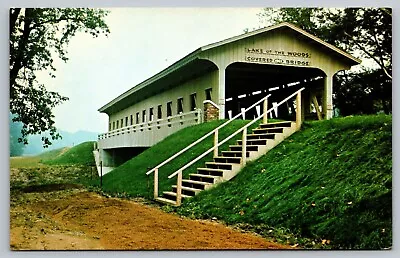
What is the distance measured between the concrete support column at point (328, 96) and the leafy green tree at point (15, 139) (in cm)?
294

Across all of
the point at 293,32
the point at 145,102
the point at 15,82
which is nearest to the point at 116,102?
the point at 145,102

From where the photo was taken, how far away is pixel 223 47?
6.13 m

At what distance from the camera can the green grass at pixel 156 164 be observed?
19.8 ft

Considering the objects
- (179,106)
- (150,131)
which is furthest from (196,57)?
→ (150,131)

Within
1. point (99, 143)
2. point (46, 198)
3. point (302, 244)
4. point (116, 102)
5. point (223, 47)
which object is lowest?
point (302, 244)

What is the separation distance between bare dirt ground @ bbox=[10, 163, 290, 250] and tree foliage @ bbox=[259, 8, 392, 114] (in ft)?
5.43

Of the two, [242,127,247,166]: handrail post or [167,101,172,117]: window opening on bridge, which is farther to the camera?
[242,127,247,166]: handrail post

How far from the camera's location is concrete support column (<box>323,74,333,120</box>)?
240 inches

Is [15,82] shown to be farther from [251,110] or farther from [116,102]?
[251,110]

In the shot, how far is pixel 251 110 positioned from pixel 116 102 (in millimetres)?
1415

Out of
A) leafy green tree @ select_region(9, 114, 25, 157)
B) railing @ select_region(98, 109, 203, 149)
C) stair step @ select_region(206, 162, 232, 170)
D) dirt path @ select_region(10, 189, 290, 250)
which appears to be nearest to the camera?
dirt path @ select_region(10, 189, 290, 250)

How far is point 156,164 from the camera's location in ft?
20.3

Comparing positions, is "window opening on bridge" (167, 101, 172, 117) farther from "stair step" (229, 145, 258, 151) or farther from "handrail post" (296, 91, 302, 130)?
"handrail post" (296, 91, 302, 130)

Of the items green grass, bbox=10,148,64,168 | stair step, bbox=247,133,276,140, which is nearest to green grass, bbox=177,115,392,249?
stair step, bbox=247,133,276,140
